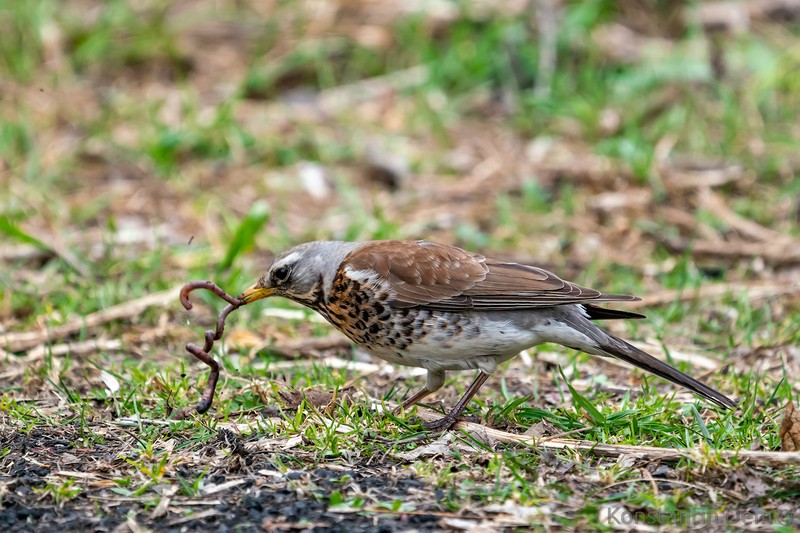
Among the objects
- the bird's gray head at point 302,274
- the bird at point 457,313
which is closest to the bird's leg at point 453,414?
the bird at point 457,313

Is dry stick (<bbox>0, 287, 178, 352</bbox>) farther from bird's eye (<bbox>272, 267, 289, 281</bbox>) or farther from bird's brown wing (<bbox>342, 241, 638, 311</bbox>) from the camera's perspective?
bird's brown wing (<bbox>342, 241, 638, 311</bbox>)

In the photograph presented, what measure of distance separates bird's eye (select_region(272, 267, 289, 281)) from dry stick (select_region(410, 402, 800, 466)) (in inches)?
51.4

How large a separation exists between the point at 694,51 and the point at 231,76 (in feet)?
16.5

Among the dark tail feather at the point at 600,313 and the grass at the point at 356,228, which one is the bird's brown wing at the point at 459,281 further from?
the grass at the point at 356,228

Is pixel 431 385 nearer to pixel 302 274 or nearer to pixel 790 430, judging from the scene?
pixel 302 274

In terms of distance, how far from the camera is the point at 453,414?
5477mm

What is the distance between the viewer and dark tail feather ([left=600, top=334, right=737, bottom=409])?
5.37 metres

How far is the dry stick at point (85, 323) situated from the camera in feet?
22.4

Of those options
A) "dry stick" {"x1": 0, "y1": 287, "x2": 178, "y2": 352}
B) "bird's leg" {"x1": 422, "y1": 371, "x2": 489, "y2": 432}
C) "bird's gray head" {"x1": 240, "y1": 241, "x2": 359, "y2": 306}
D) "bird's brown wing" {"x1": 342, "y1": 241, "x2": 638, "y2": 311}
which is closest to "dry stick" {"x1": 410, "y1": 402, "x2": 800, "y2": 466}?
"bird's leg" {"x1": 422, "y1": 371, "x2": 489, "y2": 432}

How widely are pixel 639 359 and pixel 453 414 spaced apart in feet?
3.20

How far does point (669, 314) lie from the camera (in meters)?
7.43

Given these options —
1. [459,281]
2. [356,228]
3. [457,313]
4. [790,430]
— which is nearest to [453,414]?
[457,313]

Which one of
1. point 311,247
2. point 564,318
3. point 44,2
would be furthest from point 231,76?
point 564,318

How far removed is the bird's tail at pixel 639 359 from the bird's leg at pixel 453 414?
1.86 ft
